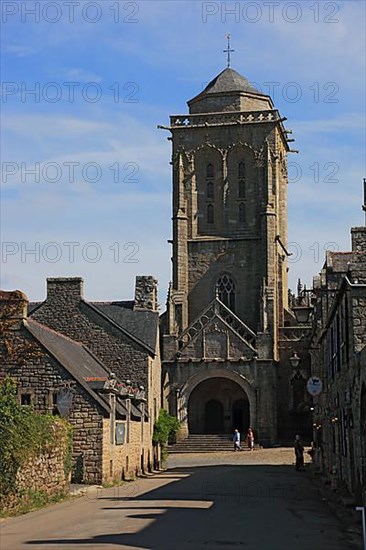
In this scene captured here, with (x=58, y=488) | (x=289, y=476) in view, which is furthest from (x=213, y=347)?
(x=58, y=488)

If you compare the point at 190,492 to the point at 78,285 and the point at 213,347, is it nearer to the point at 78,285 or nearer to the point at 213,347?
the point at 78,285

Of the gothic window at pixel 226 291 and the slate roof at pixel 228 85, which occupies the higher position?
the slate roof at pixel 228 85

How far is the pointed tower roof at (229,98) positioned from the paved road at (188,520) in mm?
41062

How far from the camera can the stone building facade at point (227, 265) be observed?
57000 millimetres

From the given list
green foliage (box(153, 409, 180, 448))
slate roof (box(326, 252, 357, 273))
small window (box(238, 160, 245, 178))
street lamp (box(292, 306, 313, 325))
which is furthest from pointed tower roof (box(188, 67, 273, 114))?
slate roof (box(326, 252, 357, 273))

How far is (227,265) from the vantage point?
61.9m

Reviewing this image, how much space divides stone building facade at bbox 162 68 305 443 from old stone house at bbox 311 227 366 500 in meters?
25.7

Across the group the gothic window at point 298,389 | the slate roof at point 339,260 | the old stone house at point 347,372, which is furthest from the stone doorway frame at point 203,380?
the slate roof at point 339,260

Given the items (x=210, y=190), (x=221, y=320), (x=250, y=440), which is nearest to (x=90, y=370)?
(x=250, y=440)

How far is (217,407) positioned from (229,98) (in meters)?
21.9

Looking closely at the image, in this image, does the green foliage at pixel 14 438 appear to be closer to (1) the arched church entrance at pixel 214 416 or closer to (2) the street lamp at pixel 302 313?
(1) the arched church entrance at pixel 214 416

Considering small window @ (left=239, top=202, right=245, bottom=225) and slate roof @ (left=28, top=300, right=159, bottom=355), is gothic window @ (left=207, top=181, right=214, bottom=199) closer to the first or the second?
small window @ (left=239, top=202, right=245, bottom=225)

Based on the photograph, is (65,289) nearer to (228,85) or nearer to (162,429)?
(162,429)

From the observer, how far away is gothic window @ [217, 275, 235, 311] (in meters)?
61.7
